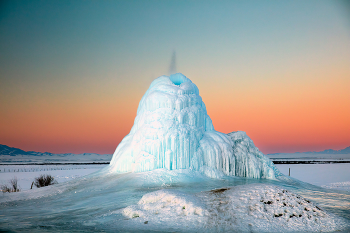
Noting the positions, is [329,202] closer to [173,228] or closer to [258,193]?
[258,193]

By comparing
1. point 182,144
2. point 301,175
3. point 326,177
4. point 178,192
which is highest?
point 182,144

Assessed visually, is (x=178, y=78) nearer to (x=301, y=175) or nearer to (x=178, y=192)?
(x=178, y=192)

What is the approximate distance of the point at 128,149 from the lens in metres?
24.0

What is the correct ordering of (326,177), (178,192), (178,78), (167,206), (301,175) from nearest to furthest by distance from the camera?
(167,206) < (178,192) < (178,78) < (326,177) < (301,175)

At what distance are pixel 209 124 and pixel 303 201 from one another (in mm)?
16336

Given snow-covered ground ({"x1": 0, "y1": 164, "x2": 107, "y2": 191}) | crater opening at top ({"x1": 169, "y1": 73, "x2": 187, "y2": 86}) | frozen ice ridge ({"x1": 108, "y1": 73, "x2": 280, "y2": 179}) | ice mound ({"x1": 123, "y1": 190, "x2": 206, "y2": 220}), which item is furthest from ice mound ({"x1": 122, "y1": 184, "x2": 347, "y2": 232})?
snow-covered ground ({"x1": 0, "y1": 164, "x2": 107, "y2": 191})

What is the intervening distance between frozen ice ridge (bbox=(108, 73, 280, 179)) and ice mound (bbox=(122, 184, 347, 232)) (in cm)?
1068

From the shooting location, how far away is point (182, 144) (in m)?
23.0

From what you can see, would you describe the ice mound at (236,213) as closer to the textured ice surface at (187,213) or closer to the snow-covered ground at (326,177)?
the textured ice surface at (187,213)

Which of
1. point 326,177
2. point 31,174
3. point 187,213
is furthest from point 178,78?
point 31,174

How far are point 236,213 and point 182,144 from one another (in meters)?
12.8

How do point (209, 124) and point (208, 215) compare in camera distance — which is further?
point (209, 124)

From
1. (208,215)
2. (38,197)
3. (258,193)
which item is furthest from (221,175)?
(38,197)

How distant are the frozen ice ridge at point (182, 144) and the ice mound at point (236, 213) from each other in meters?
10.7
